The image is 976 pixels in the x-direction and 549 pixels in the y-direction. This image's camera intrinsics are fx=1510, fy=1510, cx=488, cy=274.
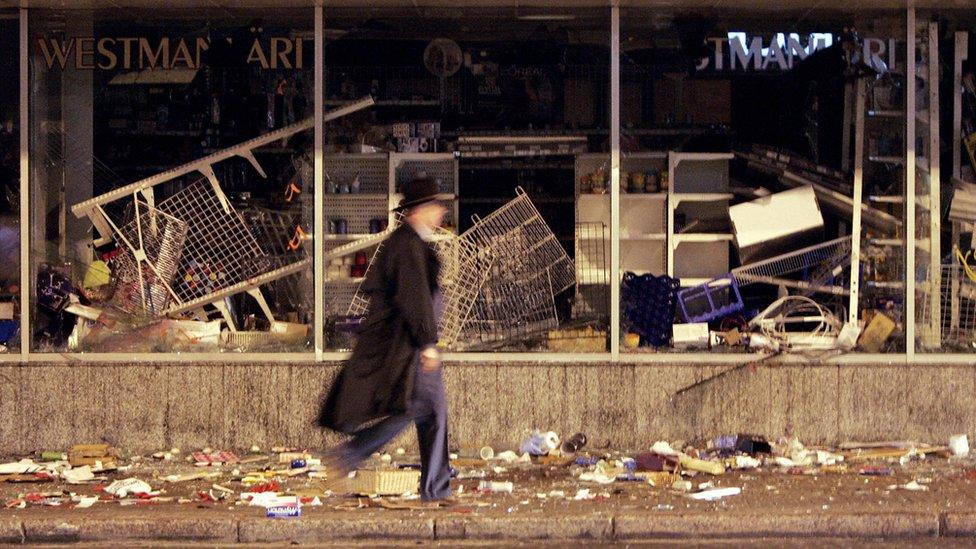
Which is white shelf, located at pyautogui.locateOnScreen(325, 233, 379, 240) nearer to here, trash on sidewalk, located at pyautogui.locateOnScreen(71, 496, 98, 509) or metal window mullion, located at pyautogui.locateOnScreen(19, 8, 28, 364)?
metal window mullion, located at pyautogui.locateOnScreen(19, 8, 28, 364)

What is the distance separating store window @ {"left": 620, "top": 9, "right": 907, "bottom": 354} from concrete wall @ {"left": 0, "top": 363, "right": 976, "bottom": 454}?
35 cm

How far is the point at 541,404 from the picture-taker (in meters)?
12.1

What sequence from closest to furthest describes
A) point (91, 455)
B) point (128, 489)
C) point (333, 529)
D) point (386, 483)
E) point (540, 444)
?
point (333, 529) < point (386, 483) < point (128, 489) < point (540, 444) < point (91, 455)

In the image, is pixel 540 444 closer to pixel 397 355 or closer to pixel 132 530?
pixel 397 355

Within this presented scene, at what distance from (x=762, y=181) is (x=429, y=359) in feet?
14.0

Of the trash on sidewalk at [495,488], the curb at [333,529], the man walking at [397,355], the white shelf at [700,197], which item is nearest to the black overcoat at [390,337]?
the man walking at [397,355]

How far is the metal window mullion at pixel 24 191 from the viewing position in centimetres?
1226

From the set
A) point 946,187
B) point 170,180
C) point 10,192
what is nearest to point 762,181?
point 946,187

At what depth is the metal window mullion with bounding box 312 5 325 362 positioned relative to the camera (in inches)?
481

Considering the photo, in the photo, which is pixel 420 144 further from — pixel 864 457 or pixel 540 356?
pixel 864 457

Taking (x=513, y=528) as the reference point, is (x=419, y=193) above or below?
above

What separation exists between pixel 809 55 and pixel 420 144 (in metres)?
3.23

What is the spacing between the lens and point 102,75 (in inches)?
484

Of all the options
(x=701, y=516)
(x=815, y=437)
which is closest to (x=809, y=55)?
(x=815, y=437)
